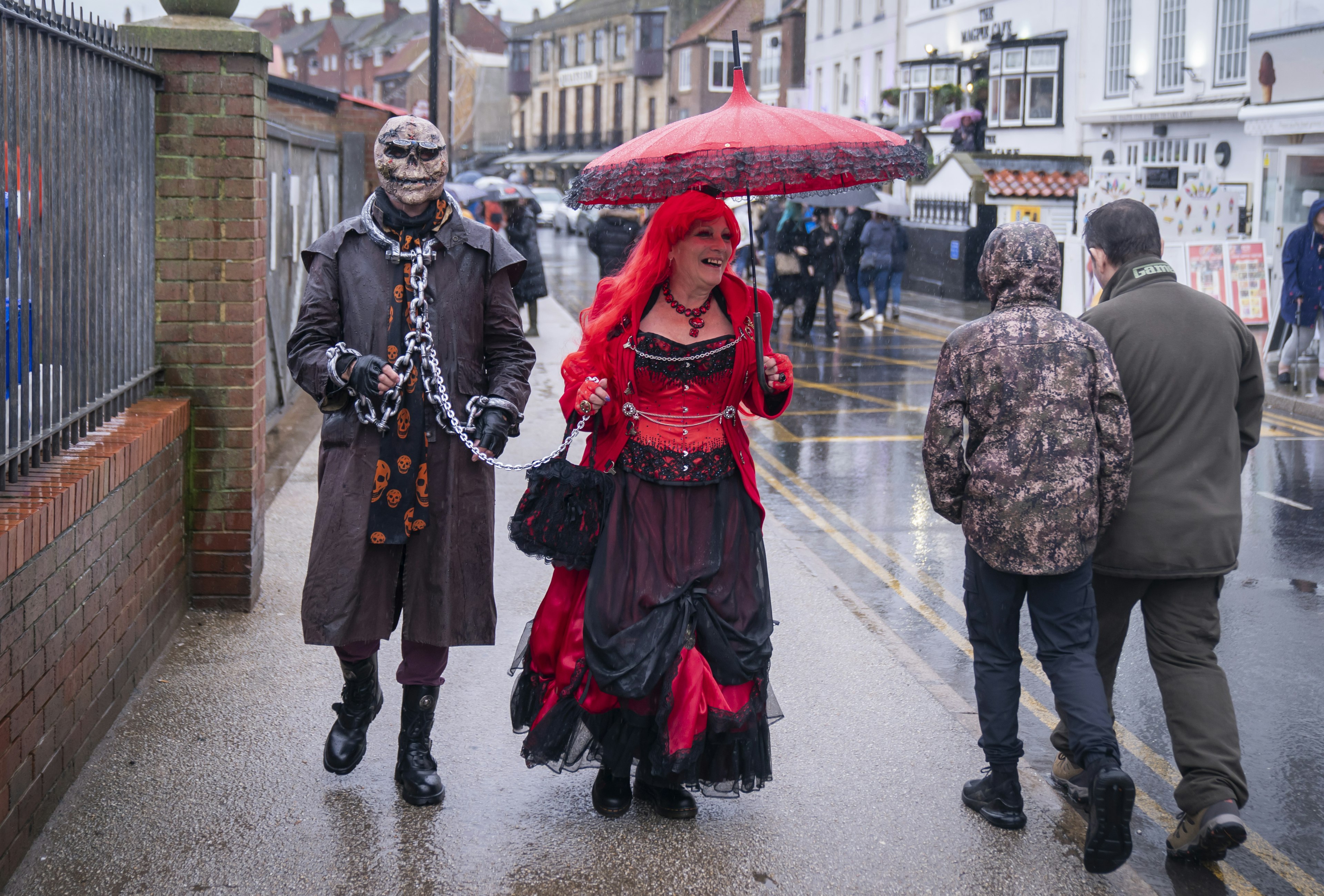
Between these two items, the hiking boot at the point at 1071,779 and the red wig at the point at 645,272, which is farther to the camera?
the hiking boot at the point at 1071,779

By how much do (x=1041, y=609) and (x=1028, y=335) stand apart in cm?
82

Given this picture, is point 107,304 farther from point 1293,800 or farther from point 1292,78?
point 1292,78

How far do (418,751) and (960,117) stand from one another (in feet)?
105

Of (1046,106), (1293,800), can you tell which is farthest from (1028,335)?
(1046,106)

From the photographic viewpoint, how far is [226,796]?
13.4ft

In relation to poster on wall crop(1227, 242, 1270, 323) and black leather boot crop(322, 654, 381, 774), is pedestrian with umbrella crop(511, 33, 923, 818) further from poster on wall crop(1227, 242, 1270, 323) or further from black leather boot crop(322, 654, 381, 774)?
poster on wall crop(1227, 242, 1270, 323)

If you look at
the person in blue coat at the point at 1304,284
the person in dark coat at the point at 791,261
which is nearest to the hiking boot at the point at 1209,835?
the person in blue coat at the point at 1304,284

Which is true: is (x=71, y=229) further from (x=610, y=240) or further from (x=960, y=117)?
(x=960, y=117)

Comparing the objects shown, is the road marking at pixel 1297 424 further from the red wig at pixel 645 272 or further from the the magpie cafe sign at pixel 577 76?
the the magpie cafe sign at pixel 577 76

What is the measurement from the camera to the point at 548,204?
5428 centimetres

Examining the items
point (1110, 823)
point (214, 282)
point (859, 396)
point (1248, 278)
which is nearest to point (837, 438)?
point (859, 396)

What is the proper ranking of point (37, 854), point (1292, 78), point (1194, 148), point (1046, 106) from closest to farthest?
point (37, 854) < point (1292, 78) < point (1194, 148) < point (1046, 106)

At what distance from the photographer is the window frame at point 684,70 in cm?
6925

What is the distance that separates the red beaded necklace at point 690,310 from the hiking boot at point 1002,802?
5.33 ft
